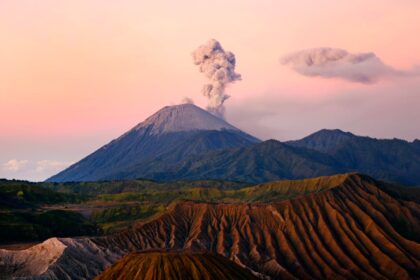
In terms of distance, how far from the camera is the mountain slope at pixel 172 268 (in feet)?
429

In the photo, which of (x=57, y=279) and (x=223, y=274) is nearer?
(x=223, y=274)

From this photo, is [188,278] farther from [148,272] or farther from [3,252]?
[3,252]

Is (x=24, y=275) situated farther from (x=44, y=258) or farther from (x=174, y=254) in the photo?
(x=174, y=254)

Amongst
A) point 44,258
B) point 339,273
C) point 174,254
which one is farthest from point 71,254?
point 339,273

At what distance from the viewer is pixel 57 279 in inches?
6491

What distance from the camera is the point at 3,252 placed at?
175250 millimetres

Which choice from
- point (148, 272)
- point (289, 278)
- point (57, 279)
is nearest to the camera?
point (148, 272)

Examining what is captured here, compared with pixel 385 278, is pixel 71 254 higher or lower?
higher

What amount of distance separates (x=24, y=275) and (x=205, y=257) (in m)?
52.1

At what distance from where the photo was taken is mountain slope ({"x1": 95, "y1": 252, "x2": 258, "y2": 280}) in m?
131

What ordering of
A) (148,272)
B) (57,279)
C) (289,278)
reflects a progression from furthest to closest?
(289,278) → (57,279) → (148,272)

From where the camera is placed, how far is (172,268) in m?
132

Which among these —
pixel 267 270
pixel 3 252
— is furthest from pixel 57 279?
pixel 267 270

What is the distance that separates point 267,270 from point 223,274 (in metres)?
66.8
